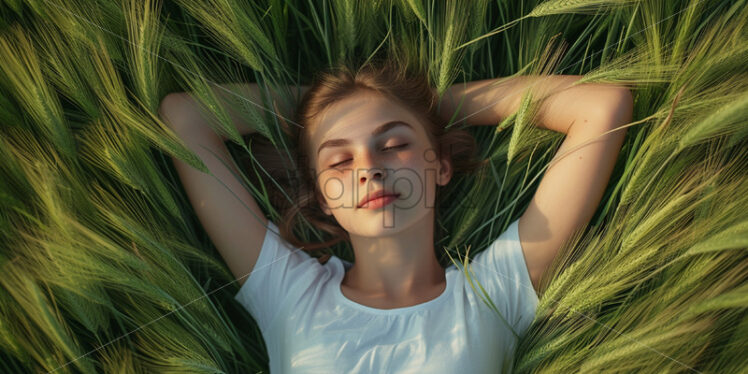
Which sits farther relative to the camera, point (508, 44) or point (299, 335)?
point (508, 44)

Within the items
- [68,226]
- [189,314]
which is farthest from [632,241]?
[68,226]

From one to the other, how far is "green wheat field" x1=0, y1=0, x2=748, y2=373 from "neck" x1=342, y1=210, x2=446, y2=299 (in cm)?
22

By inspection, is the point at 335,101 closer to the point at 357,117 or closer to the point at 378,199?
the point at 357,117

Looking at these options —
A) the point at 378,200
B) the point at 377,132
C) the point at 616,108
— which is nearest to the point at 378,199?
the point at 378,200

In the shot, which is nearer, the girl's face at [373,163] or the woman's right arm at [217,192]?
the girl's face at [373,163]

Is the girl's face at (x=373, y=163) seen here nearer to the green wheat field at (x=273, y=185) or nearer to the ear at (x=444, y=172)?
the ear at (x=444, y=172)

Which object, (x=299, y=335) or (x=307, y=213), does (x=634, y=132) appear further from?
(x=299, y=335)

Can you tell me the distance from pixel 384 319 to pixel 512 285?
1.15 ft

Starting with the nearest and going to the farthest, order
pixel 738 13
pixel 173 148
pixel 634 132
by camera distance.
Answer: pixel 173 148
pixel 738 13
pixel 634 132

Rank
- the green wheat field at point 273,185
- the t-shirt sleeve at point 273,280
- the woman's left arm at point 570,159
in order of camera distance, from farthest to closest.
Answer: the t-shirt sleeve at point 273,280, the woman's left arm at point 570,159, the green wheat field at point 273,185

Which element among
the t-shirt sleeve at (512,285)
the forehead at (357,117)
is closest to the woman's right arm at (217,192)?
the forehead at (357,117)

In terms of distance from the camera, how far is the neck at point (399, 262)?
60.8 inches

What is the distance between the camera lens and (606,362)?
1321 mm

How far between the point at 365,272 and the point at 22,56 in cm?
107
